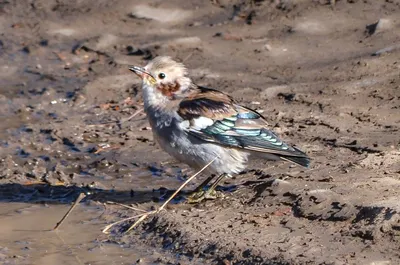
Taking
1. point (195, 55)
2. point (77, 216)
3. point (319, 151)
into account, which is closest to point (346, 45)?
point (195, 55)

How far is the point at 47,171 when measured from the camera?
9484mm

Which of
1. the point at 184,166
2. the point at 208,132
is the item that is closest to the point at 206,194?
the point at 208,132

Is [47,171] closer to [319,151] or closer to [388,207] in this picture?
[319,151]

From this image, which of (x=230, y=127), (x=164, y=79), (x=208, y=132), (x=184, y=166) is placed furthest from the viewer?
(x=184, y=166)

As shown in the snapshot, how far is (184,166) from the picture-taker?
9.46m

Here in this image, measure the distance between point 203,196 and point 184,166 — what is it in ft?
3.53

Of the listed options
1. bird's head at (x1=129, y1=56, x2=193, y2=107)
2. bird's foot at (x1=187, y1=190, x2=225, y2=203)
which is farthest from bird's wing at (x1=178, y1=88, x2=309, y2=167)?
bird's foot at (x1=187, y1=190, x2=225, y2=203)

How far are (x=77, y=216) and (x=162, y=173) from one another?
114 centimetres

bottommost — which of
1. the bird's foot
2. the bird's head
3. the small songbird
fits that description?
the bird's foot

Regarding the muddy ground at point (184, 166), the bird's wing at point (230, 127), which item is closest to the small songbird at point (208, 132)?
the bird's wing at point (230, 127)

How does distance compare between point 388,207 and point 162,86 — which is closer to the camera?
point 388,207

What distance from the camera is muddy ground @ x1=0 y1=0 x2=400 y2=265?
735 cm

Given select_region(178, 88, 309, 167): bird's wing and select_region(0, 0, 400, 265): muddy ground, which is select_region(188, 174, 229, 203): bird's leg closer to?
select_region(0, 0, 400, 265): muddy ground

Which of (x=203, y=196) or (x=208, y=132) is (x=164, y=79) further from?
(x=203, y=196)
